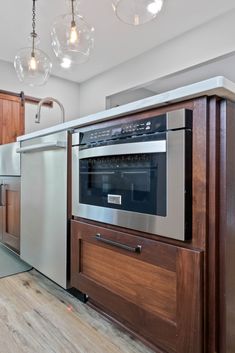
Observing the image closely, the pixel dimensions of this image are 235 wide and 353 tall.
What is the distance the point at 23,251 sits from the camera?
188 centimetres

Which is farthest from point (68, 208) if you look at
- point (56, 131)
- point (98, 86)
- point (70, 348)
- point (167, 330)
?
point (98, 86)

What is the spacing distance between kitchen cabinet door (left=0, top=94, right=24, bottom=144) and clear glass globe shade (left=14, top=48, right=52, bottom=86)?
883mm

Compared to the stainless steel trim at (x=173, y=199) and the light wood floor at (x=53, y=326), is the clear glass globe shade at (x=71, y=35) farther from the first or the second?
the light wood floor at (x=53, y=326)

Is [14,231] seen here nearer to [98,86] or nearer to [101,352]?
[101,352]

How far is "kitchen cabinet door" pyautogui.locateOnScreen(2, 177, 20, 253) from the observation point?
Result: 2039 millimetres

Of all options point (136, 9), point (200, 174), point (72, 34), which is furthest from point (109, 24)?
point (200, 174)

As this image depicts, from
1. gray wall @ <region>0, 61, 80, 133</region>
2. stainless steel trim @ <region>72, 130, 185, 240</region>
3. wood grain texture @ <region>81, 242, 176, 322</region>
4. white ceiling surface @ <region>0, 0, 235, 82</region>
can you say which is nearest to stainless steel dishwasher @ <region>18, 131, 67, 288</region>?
wood grain texture @ <region>81, 242, 176, 322</region>

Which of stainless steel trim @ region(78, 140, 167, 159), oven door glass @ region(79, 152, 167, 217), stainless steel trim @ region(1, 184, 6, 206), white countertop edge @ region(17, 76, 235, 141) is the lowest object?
stainless steel trim @ region(1, 184, 6, 206)

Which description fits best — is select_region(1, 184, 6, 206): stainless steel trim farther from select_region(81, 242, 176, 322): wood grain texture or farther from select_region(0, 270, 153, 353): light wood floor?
select_region(81, 242, 176, 322): wood grain texture

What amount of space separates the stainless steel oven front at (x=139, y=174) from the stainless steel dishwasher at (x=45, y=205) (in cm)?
14

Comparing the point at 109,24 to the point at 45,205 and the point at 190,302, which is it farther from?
the point at 190,302

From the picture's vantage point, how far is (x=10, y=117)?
298 centimetres

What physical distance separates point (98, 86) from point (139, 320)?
3082 mm

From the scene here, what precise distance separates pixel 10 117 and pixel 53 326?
2435 mm
